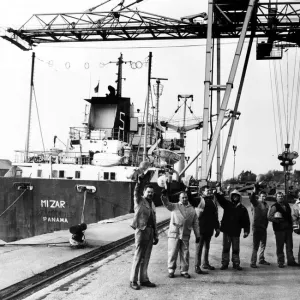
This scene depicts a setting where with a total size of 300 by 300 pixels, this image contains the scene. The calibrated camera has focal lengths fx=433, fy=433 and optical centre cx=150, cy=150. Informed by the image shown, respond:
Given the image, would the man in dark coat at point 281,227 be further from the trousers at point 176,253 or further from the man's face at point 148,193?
the man's face at point 148,193

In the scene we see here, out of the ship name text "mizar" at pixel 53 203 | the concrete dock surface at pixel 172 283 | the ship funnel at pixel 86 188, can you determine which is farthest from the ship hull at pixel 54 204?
the concrete dock surface at pixel 172 283

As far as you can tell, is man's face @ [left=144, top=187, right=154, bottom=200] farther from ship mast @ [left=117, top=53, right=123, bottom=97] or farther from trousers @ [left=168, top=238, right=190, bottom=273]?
ship mast @ [left=117, top=53, right=123, bottom=97]

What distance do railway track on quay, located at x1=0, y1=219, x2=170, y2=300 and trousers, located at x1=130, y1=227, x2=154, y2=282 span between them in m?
1.41

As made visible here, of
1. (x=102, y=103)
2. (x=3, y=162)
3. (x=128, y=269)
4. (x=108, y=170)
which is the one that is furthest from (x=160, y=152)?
(x=3, y=162)

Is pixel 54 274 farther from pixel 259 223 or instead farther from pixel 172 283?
pixel 259 223

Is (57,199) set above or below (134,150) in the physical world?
below

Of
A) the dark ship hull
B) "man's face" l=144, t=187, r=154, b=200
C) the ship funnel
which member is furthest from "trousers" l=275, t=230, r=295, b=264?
the ship funnel

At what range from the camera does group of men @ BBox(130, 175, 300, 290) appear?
273 inches

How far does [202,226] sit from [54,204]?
14070 millimetres

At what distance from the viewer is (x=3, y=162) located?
182 feet

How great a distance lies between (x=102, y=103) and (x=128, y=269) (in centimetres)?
2244

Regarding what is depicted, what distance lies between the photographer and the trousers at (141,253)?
6859mm

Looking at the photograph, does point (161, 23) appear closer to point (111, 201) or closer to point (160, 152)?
point (160, 152)

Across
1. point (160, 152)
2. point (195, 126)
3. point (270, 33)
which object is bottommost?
point (160, 152)
